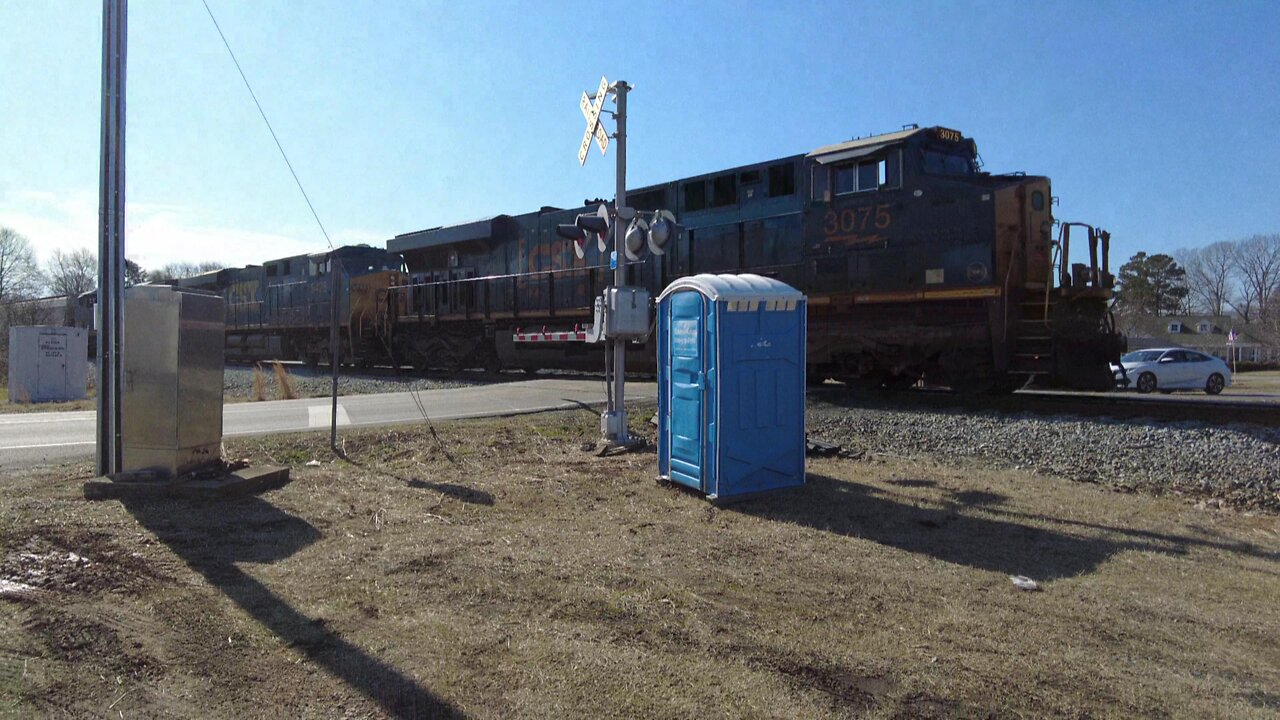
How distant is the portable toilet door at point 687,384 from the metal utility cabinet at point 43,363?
15.9m

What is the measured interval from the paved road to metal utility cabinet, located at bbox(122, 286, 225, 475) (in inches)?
85.2

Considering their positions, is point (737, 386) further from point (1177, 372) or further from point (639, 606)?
point (1177, 372)

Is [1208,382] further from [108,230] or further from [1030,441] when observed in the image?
[108,230]

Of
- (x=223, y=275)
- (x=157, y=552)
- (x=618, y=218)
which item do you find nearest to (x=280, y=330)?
(x=223, y=275)

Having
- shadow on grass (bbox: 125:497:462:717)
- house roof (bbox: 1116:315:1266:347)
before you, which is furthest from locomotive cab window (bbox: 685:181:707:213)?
house roof (bbox: 1116:315:1266:347)

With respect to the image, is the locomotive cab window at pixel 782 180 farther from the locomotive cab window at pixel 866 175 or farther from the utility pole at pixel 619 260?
the utility pole at pixel 619 260

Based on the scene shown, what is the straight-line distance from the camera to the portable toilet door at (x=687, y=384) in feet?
21.2

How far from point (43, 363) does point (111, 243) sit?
544 inches

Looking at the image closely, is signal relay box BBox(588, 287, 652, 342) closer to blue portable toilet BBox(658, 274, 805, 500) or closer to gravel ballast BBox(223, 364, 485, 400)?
blue portable toilet BBox(658, 274, 805, 500)

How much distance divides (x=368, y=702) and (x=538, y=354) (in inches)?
608

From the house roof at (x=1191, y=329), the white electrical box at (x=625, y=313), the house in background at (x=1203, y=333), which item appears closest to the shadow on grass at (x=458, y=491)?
the white electrical box at (x=625, y=313)

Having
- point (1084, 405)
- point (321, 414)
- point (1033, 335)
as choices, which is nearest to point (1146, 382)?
point (1084, 405)

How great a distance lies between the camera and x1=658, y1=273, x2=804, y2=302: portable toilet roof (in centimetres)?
638

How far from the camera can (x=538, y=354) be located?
59.5ft
